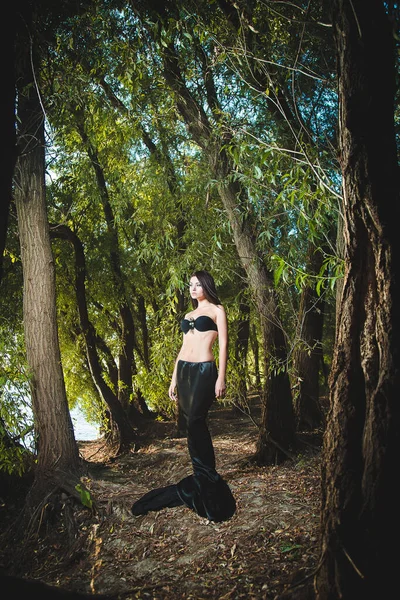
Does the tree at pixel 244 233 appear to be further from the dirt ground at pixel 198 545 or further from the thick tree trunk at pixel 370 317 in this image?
the thick tree trunk at pixel 370 317

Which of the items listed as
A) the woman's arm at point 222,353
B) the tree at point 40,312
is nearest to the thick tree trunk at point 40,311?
the tree at point 40,312

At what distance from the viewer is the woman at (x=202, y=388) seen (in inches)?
155

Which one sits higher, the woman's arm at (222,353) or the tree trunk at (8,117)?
the tree trunk at (8,117)

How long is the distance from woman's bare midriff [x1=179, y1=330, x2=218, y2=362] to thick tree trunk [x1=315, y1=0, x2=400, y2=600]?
5.95 ft

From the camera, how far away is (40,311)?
4984 mm

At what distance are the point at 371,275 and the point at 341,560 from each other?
4.62ft

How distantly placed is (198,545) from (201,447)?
793 mm

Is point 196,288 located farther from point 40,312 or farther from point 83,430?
point 83,430

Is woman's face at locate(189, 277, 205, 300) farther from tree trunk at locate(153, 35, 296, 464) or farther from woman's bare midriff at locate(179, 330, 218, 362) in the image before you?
tree trunk at locate(153, 35, 296, 464)

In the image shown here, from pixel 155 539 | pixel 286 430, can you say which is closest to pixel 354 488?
pixel 155 539

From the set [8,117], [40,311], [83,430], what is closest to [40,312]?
[40,311]

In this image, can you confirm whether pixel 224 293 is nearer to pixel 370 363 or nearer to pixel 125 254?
pixel 125 254

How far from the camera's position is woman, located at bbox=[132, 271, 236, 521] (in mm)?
3926

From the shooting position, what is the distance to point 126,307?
392 inches
